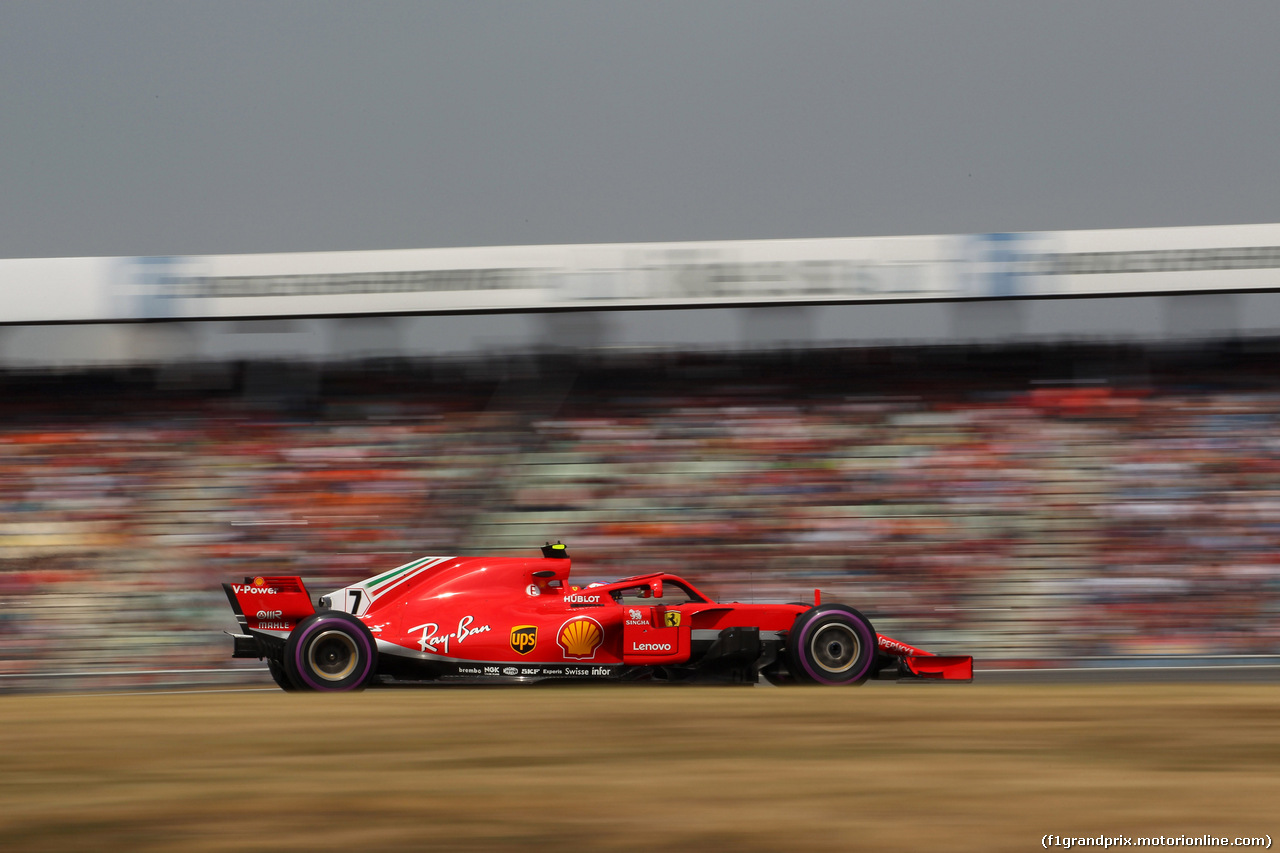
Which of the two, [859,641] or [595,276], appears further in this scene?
[595,276]

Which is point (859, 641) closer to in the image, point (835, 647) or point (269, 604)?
point (835, 647)

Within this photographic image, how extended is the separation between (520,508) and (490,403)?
61.1 inches

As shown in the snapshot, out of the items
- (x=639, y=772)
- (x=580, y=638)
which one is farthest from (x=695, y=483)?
(x=639, y=772)

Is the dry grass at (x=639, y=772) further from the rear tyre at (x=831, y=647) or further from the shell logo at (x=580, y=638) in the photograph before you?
the shell logo at (x=580, y=638)

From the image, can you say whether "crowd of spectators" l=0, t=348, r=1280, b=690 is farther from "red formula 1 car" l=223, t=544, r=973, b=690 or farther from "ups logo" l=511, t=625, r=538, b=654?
"ups logo" l=511, t=625, r=538, b=654

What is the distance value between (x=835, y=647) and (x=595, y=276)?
7.05 metres

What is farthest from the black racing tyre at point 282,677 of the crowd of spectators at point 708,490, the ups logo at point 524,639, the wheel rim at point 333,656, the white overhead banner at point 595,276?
the white overhead banner at point 595,276

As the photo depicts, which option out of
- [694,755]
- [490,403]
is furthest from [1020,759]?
[490,403]

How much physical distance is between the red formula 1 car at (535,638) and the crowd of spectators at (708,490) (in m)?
3.98

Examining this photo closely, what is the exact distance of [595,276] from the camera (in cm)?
1520

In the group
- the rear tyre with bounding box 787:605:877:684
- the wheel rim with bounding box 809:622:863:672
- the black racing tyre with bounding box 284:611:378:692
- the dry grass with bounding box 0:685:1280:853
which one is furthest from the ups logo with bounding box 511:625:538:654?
the wheel rim with bounding box 809:622:863:672

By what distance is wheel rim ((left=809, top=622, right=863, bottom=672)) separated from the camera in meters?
9.48

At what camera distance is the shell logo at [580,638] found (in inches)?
377

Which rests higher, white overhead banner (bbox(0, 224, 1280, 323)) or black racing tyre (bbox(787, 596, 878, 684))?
white overhead banner (bbox(0, 224, 1280, 323))
